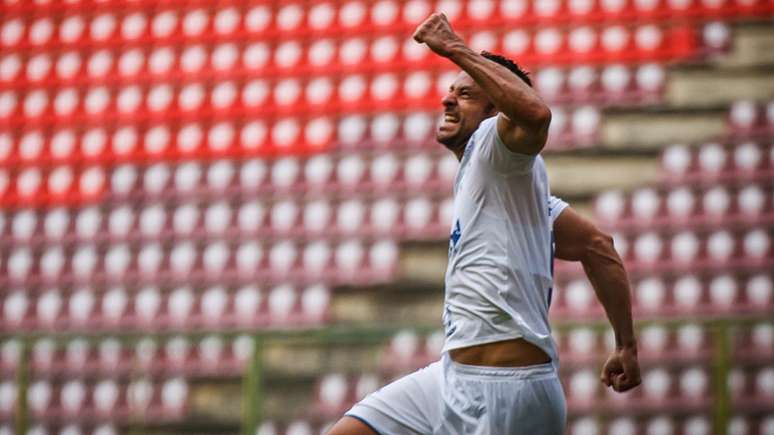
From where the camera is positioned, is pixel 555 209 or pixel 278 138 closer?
pixel 555 209

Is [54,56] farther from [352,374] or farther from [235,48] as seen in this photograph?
[352,374]

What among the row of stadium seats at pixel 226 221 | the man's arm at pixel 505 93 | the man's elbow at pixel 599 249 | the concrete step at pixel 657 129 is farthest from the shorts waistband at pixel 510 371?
the concrete step at pixel 657 129

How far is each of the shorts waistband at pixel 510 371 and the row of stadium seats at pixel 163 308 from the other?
18.7 feet

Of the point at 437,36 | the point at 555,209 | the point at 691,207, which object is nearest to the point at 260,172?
the point at 691,207

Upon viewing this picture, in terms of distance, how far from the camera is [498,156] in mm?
2998

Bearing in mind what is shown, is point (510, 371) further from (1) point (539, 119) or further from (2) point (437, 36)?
(2) point (437, 36)

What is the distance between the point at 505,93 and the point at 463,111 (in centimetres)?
39

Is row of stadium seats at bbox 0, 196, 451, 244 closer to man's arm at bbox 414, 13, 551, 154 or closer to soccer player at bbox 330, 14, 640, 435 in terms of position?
soccer player at bbox 330, 14, 640, 435

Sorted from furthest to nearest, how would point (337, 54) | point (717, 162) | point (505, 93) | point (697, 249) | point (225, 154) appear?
point (337, 54)
point (225, 154)
point (717, 162)
point (697, 249)
point (505, 93)

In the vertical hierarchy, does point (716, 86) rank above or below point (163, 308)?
above

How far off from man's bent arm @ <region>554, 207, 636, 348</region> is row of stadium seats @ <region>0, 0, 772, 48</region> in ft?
20.7

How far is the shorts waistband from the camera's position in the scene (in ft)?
10.2

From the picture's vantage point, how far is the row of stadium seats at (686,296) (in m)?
8.27

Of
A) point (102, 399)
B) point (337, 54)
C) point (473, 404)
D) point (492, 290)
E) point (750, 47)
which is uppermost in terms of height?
point (337, 54)
